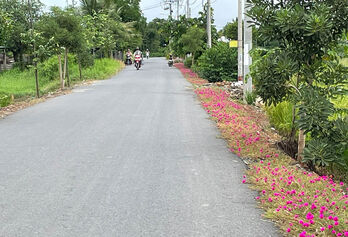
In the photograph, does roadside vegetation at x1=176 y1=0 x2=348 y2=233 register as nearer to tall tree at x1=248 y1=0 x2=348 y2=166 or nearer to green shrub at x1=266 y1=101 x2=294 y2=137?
tall tree at x1=248 y1=0 x2=348 y2=166

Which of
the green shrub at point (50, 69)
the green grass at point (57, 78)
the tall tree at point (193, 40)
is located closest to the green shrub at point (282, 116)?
the green grass at point (57, 78)

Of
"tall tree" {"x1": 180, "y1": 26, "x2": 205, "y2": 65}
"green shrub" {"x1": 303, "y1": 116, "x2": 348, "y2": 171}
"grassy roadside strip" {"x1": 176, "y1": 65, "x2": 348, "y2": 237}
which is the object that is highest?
A: "tall tree" {"x1": 180, "y1": 26, "x2": 205, "y2": 65}

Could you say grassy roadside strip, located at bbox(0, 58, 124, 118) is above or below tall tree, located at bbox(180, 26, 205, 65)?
below

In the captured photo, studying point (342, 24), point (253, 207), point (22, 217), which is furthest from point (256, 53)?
point (22, 217)

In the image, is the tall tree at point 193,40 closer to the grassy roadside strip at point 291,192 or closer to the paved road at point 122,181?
the paved road at point 122,181

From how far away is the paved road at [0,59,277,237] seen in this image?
4.06 meters

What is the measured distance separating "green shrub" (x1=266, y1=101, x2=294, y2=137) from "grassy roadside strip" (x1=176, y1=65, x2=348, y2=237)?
1.16 meters

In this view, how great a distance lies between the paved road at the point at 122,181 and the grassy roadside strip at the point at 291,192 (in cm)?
18

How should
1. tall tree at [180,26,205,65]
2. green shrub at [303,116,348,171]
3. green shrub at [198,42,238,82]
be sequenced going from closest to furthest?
green shrub at [303,116,348,171] < green shrub at [198,42,238,82] < tall tree at [180,26,205,65]

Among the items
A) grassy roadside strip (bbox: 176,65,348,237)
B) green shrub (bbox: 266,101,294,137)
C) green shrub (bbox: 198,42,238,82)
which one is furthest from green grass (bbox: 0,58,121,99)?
grassy roadside strip (bbox: 176,65,348,237)

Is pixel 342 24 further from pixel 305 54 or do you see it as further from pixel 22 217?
pixel 22 217

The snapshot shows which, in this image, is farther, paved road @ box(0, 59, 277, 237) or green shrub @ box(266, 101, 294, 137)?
green shrub @ box(266, 101, 294, 137)

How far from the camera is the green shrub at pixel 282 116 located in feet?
29.0

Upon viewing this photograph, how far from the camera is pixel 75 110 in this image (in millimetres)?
12352
